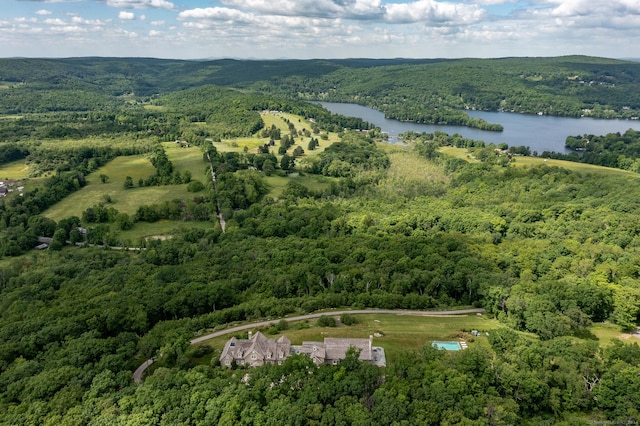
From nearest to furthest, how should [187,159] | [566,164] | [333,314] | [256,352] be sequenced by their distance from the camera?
[256,352] → [333,314] → [566,164] → [187,159]

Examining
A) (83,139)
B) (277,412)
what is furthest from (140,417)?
(83,139)

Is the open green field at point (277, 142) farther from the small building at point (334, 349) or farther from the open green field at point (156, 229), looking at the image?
the small building at point (334, 349)

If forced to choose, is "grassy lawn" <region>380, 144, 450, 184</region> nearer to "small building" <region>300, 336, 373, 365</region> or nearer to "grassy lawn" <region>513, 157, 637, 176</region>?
"grassy lawn" <region>513, 157, 637, 176</region>

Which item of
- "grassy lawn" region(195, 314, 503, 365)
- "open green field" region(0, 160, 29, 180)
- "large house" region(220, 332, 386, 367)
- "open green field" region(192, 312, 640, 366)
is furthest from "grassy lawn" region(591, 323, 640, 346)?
"open green field" region(0, 160, 29, 180)

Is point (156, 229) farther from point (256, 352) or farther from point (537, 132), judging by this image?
point (537, 132)

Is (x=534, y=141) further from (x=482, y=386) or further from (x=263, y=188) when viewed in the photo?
(x=482, y=386)

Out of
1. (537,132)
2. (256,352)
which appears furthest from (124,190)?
(537,132)

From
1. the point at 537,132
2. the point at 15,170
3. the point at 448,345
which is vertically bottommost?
the point at 448,345

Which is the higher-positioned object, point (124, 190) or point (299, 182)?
point (299, 182)
